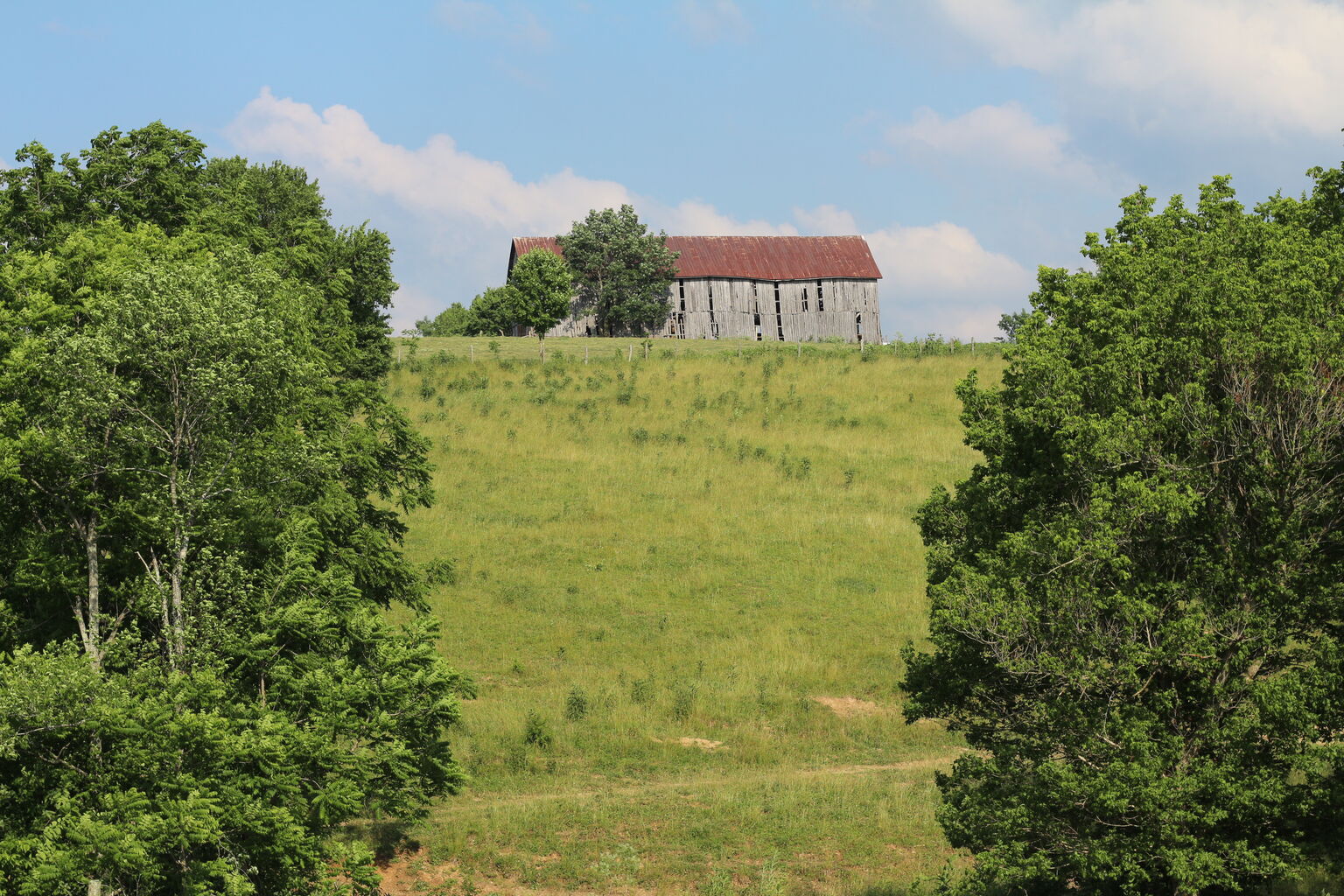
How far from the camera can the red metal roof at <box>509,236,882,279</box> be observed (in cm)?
8944

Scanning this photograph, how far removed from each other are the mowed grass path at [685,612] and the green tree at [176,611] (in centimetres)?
577

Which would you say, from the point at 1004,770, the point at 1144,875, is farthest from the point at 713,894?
the point at 1144,875

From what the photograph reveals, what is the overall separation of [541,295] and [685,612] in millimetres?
39220

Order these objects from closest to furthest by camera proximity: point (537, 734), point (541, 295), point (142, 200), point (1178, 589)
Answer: point (1178, 589) → point (142, 200) → point (537, 734) → point (541, 295)

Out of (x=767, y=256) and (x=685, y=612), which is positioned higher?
(x=767, y=256)

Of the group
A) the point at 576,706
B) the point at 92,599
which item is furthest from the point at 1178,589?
the point at 576,706

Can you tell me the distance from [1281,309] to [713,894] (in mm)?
13939

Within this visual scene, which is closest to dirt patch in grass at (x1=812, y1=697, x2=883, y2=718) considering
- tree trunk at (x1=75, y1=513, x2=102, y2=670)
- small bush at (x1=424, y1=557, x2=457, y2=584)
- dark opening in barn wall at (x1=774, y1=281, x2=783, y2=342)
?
small bush at (x1=424, y1=557, x2=457, y2=584)

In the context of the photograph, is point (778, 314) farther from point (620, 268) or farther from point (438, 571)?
point (438, 571)

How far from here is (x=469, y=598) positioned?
38.1m

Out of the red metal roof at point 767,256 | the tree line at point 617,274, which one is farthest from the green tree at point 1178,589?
the red metal roof at point 767,256

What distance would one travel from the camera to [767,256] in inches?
3607

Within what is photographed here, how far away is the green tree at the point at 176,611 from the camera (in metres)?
15.8

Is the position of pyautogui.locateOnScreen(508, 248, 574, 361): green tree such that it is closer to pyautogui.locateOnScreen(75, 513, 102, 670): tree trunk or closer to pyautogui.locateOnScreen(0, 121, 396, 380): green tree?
pyautogui.locateOnScreen(0, 121, 396, 380): green tree
